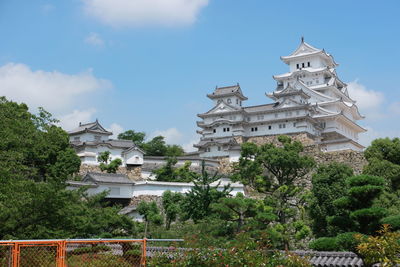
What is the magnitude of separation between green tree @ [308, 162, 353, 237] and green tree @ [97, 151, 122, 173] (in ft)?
57.4

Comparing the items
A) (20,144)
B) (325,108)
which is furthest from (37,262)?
(325,108)

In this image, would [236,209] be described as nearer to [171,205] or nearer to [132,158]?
[171,205]

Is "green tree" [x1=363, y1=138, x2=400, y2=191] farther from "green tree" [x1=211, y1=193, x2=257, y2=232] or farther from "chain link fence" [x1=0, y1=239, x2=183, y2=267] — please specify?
"chain link fence" [x1=0, y1=239, x2=183, y2=267]

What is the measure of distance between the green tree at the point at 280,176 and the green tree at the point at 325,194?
116cm

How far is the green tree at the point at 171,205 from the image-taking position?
25.5m

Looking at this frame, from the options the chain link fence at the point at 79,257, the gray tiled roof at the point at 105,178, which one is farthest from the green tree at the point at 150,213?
the chain link fence at the point at 79,257

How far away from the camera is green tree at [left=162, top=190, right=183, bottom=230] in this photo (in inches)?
1002

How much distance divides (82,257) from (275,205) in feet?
49.2

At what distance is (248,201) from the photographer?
19.1 m

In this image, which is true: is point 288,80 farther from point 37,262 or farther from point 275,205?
point 37,262

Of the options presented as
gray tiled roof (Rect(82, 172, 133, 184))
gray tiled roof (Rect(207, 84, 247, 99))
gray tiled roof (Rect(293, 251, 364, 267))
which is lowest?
gray tiled roof (Rect(293, 251, 364, 267))

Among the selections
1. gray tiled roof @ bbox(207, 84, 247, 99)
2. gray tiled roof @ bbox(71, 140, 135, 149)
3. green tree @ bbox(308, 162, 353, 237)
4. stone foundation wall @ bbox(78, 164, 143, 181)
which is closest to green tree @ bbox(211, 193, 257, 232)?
green tree @ bbox(308, 162, 353, 237)

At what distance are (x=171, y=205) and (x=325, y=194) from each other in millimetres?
8942

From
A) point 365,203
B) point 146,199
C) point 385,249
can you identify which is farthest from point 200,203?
point 385,249
